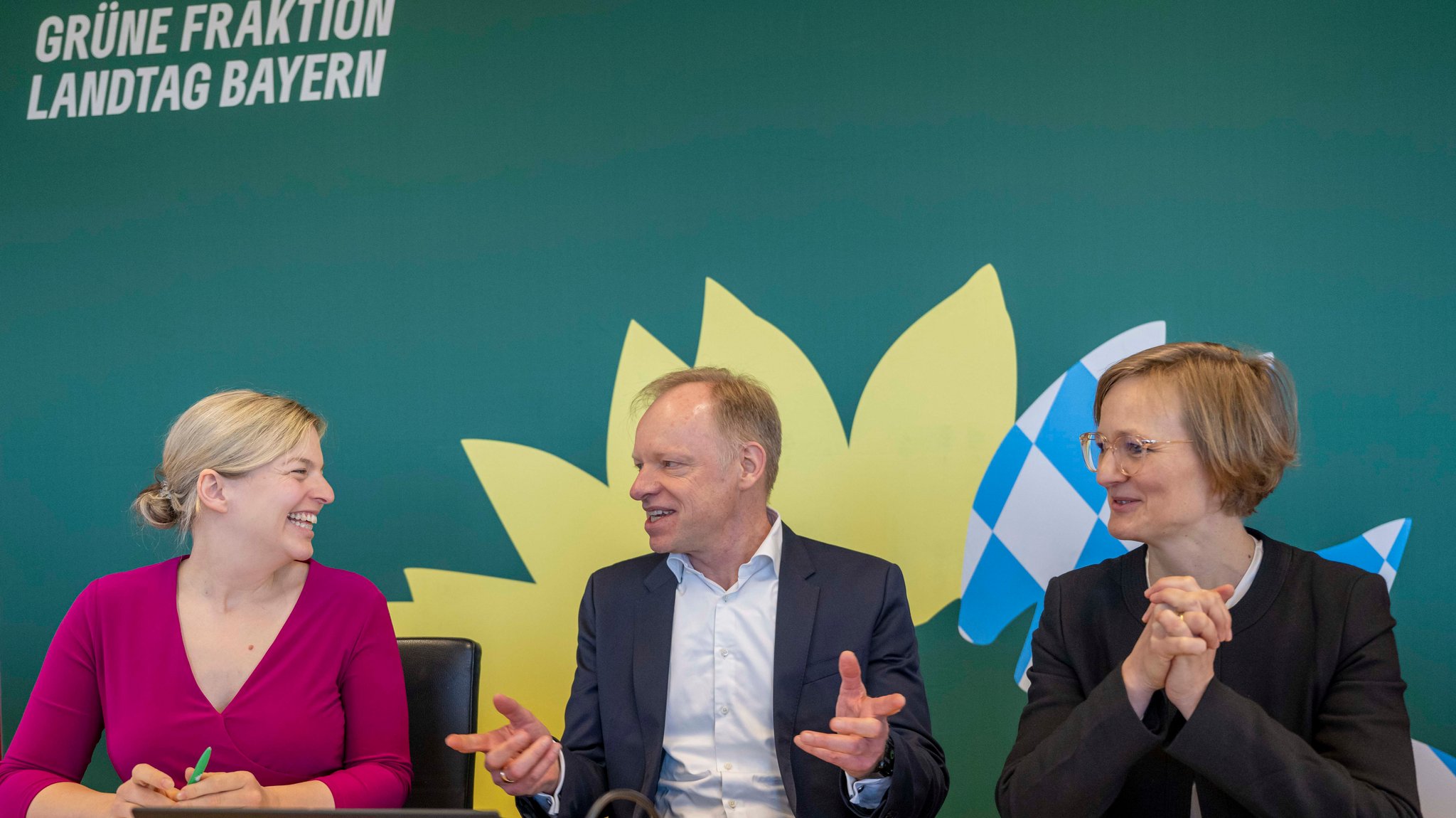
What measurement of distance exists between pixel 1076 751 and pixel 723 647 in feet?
2.47

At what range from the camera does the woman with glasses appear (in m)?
1.59

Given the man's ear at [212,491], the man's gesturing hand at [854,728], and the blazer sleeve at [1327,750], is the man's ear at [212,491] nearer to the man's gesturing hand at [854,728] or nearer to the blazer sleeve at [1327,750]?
the man's gesturing hand at [854,728]

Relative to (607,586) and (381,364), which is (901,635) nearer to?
(607,586)

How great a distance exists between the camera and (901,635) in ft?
7.17

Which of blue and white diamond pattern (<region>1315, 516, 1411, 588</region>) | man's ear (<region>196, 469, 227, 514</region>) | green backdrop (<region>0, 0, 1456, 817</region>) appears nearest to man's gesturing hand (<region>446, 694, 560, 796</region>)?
man's ear (<region>196, 469, 227, 514</region>)

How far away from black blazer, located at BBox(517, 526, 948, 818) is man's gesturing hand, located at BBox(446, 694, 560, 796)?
0.45ft

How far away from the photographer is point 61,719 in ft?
6.91

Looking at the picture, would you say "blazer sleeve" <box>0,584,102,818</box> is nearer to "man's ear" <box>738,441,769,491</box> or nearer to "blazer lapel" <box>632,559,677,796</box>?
"blazer lapel" <box>632,559,677,796</box>

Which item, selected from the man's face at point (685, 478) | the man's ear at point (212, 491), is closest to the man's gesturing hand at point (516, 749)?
the man's face at point (685, 478)

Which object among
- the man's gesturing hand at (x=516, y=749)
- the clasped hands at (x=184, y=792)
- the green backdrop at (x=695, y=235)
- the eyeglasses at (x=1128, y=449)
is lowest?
the clasped hands at (x=184, y=792)

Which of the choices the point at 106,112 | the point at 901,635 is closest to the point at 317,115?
the point at 106,112

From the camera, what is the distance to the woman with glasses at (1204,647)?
5.22 ft

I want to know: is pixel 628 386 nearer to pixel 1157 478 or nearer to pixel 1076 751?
pixel 1157 478

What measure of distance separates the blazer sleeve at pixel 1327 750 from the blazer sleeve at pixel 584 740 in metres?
1.02
